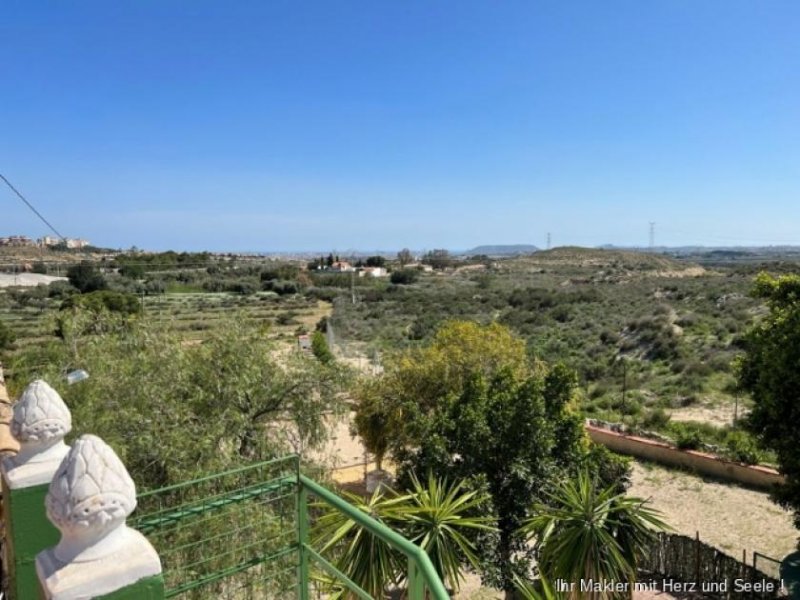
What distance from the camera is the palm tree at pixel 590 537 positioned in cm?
565

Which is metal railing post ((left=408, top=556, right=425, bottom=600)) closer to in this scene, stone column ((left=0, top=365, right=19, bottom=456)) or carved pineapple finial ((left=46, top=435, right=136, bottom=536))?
carved pineapple finial ((left=46, top=435, right=136, bottom=536))

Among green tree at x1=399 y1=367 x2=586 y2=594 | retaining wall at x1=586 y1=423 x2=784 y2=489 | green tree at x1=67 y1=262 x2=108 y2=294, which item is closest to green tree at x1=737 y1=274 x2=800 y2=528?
green tree at x1=399 y1=367 x2=586 y2=594

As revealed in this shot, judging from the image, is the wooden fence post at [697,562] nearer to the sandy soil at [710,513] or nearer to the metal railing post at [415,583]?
the sandy soil at [710,513]

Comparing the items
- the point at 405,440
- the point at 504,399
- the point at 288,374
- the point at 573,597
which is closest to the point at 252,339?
the point at 288,374

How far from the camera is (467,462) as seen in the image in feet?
24.2

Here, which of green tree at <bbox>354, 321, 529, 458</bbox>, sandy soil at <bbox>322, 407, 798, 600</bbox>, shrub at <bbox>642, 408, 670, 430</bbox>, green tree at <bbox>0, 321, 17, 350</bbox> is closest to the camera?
sandy soil at <bbox>322, 407, 798, 600</bbox>

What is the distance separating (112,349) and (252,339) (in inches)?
94.5

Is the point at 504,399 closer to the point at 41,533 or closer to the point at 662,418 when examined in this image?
the point at 41,533

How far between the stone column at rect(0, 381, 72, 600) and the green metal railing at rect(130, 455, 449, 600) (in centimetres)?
42

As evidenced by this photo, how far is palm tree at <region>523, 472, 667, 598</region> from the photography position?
18.5 ft

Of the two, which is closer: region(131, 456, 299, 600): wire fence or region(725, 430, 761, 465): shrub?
region(131, 456, 299, 600): wire fence

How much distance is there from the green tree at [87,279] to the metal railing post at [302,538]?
120 feet

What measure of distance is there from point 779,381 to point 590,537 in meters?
3.66

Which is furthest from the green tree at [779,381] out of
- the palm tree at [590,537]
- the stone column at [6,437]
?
the stone column at [6,437]
